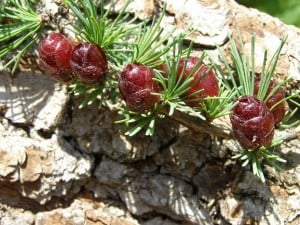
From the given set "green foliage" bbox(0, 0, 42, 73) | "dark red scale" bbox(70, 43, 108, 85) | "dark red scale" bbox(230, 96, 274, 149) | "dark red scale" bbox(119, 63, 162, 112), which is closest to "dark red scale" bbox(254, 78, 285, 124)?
"dark red scale" bbox(230, 96, 274, 149)

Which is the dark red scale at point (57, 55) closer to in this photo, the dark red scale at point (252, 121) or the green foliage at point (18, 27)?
the green foliage at point (18, 27)

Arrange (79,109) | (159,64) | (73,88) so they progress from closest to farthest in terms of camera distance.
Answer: (159,64) → (73,88) → (79,109)

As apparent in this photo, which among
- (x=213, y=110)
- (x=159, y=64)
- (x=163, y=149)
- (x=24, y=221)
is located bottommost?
(x=24, y=221)

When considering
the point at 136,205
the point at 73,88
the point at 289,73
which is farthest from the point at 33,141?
the point at 289,73

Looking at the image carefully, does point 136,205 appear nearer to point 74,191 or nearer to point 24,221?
point 74,191

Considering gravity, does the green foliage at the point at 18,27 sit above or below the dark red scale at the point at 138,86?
above

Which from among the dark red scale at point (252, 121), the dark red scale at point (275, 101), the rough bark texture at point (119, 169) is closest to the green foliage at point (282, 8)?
the rough bark texture at point (119, 169)

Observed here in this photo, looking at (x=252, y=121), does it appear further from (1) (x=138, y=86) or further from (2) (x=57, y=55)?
(2) (x=57, y=55)

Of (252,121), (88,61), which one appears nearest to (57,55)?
(88,61)
